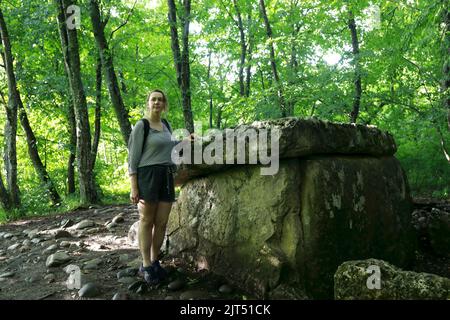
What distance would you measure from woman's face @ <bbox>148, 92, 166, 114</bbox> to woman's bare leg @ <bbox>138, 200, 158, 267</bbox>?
3.33ft

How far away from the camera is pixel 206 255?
13.9 ft

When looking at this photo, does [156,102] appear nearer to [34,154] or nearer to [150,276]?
[150,276]

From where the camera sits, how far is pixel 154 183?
3768mm

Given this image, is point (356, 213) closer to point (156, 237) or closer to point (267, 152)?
point (267, 152)

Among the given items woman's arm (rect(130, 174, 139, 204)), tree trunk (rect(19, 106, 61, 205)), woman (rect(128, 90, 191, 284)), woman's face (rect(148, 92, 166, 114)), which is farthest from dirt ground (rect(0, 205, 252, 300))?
tree trunk (rect(19, 106, 61, 205))

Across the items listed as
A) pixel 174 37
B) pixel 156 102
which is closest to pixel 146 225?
pixel 156 102

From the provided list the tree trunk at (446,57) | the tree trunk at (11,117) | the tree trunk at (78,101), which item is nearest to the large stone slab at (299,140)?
the tree trunk at (446,57)

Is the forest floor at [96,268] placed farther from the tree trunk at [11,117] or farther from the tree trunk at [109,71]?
the tree trunk at [11,117]

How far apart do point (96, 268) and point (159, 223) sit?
1.19 metres

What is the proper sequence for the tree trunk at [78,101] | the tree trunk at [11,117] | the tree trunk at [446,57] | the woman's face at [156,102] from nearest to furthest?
1. the woman's face at [156,102]
2. the tree trunk at [446,57]
3. the tree trunk at [78,101]
4. the tree trunk at [11,117]

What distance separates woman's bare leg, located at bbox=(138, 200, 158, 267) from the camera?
12.5ft

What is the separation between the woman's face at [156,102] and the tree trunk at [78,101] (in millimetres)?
5706

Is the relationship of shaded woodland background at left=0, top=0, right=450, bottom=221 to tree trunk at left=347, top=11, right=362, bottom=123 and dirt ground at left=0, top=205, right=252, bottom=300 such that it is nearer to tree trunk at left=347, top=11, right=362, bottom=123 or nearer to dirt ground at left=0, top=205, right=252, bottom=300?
tree trunk at left=347, top=11, right=362, bottom=123

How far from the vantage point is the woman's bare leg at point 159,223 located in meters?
3.93
